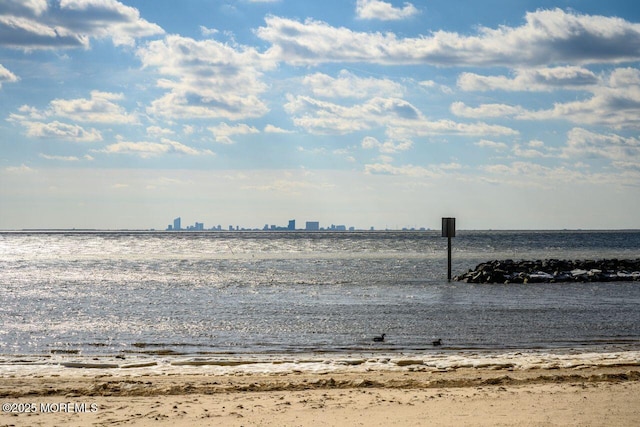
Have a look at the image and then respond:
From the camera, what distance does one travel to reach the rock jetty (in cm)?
4434

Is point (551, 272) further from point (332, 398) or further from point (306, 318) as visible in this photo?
point (332, 398)

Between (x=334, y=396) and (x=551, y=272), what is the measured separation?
39517 mm

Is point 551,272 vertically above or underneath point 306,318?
above

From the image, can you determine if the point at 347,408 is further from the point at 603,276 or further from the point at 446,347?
the point at 603,276

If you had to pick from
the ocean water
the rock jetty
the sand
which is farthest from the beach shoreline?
the rock jetty

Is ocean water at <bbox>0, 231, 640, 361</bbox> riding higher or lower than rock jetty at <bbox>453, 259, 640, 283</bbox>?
lower

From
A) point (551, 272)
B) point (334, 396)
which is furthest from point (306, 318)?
point (551, 272)

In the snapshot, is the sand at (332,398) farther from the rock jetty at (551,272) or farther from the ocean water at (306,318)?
the rock jetty at (551,272)

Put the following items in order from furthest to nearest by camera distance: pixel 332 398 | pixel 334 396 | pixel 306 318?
pixel 306 318 < pixel 334 396 < pixel 332 398

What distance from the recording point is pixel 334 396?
12.2 metres

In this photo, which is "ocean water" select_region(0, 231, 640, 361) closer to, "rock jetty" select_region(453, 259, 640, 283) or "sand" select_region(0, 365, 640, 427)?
"rock jetty" select_region(453, 259, 640, 283)

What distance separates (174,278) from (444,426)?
41938mm

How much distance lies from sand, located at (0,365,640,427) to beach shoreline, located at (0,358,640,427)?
0.02 m

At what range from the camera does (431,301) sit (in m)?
32.2
